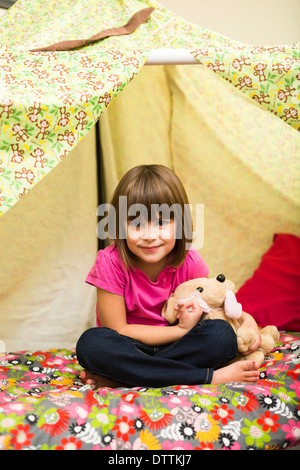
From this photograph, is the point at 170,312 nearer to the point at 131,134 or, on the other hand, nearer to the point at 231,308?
the point at 231,308

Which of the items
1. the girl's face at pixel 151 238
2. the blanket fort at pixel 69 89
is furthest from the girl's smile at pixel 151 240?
the blanket fort at pixel 69 89

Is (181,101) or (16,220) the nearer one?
(16,220)

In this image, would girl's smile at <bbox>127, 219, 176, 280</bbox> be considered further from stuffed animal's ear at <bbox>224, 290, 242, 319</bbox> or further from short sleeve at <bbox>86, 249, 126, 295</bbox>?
stuffed animal's ear at <bbox>224, 290, 242, 319</bbox>

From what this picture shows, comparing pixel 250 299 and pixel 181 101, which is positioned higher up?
pixel 181 101

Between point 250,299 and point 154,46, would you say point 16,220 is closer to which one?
point 154,46

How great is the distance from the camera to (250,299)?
1850mm

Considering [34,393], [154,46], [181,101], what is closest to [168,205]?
[154,46]

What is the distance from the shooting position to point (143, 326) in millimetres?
1402

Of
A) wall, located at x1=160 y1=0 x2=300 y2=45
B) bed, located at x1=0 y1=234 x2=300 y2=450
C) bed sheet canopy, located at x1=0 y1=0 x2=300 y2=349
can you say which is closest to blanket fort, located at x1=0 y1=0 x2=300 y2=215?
bed sheet canopy, located at x1=0 y1=0 x2=300 y2=349

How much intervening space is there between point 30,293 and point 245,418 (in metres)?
0.93

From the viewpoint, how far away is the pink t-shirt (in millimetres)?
1416

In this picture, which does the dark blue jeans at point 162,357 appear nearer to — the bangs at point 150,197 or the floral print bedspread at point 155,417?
the floral print bedspread at point 155,417
